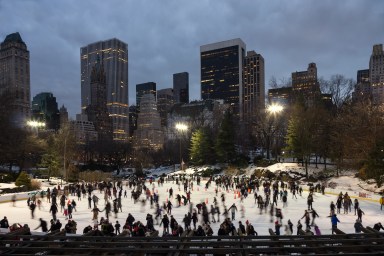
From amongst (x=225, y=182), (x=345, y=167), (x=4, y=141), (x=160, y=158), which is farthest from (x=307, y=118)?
(x=160, y=158)

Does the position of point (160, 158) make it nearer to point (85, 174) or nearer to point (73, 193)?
point (85, 174)

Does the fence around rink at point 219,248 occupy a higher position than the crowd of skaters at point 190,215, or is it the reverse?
the fence around rink at point 219,248

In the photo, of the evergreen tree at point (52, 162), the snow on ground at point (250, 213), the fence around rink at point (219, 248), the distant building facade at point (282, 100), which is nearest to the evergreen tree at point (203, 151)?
the distant building facade at point (282, 100)

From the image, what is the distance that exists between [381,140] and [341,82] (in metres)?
35.3

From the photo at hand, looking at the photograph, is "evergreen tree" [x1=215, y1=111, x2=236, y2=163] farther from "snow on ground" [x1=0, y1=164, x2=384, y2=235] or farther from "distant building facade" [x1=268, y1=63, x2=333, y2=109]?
"snow on ground" [x1=0, y1=164, x2=384, y2=235]

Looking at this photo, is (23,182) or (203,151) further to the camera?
(203,151)

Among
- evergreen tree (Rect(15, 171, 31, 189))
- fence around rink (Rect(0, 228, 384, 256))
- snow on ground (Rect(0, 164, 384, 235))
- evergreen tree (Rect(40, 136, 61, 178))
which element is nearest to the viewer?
fence around rink (Rect(0, 228, 384, 256))

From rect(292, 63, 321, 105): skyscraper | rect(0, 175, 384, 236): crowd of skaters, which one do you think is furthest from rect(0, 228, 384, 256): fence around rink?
rect(292, 63, 321, 105): skyscraper

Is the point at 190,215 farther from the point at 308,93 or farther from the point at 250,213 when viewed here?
the point at 308,93

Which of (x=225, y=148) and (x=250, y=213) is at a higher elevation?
(x=225, y=148)

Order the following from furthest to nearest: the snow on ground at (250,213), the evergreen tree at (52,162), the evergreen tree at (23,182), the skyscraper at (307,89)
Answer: the skyscraper at (307,89)
the evergreen tree at (52,162)
the evergreen tree at (23,182)
the snow on ground at (250,213)

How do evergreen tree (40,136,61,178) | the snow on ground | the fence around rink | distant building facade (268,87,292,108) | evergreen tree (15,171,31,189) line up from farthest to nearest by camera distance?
distant building facade (268,87,292,108), evergreen tree (40,136,61,178), evergreen tree (15,171,31,189), the snow on ground, the fence around rink

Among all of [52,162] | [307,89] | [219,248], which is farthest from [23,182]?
[307,89]

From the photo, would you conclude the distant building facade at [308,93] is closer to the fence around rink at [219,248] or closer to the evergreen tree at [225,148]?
the evergreen tree at [225,148]
